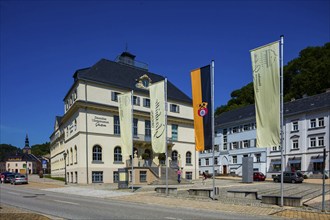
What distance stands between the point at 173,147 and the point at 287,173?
16847mm

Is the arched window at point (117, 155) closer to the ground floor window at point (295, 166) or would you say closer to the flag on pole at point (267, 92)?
the ground floor window at point (295, 166)

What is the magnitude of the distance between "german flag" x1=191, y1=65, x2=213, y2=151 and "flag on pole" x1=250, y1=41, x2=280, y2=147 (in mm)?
4004

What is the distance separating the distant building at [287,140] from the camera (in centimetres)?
4881

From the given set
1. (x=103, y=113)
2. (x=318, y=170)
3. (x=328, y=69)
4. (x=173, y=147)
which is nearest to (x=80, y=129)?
(x=103, y=113)

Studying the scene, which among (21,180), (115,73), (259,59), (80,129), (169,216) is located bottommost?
(21,180)

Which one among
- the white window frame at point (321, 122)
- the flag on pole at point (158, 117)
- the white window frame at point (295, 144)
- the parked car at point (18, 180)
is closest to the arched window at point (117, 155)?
the parked car at point (18, 180)

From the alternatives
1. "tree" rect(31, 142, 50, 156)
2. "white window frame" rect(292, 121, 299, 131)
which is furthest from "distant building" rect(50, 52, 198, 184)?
"tree" rect(31, 142, 50, 156)

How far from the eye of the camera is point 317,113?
49.5 meters

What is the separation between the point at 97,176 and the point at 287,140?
105ft

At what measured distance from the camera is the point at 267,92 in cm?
1603

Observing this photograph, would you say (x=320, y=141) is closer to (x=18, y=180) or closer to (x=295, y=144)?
(x=295, y=144)

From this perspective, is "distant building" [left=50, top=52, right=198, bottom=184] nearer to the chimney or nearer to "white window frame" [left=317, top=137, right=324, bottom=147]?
the chimney

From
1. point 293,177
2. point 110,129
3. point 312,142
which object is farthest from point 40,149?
point 293,177

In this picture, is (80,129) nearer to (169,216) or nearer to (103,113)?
(103,113)
